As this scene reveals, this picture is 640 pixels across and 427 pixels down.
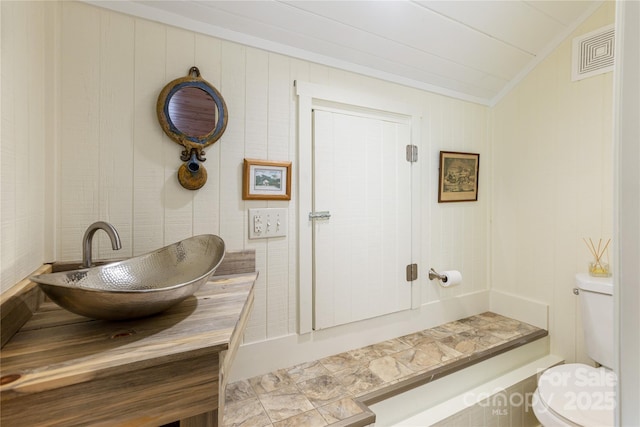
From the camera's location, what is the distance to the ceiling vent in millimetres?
1674

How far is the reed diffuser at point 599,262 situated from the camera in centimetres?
168

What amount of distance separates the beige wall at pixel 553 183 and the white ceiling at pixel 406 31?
248 millimetres

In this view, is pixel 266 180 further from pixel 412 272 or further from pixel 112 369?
pixel 412 272

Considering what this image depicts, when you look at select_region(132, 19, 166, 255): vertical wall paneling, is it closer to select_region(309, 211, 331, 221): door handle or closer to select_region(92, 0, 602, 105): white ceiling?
select_region(92, 0, 602, 105): white ceiling

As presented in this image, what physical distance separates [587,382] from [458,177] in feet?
4.38

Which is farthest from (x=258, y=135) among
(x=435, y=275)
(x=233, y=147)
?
(x=435, y=275)

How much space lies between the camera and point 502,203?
223 cm

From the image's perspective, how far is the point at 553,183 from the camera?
195 cm

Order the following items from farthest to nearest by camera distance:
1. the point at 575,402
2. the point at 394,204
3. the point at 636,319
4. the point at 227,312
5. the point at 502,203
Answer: the point at 502,203
the point at 394,204
the point at 575,402
the point at 227,312
the point at 636,319

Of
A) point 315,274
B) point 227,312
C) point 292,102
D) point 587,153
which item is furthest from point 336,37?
point 587,153

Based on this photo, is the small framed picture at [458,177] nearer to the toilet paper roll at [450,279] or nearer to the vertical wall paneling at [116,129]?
the toilet paper roll at [450,279]

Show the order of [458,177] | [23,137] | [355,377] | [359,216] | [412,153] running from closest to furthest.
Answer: [23,137], [355,377], [359,216], [412,153], [458,177]

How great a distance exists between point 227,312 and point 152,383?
0.87 feet

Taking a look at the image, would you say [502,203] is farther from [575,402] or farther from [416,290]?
[575,402]
